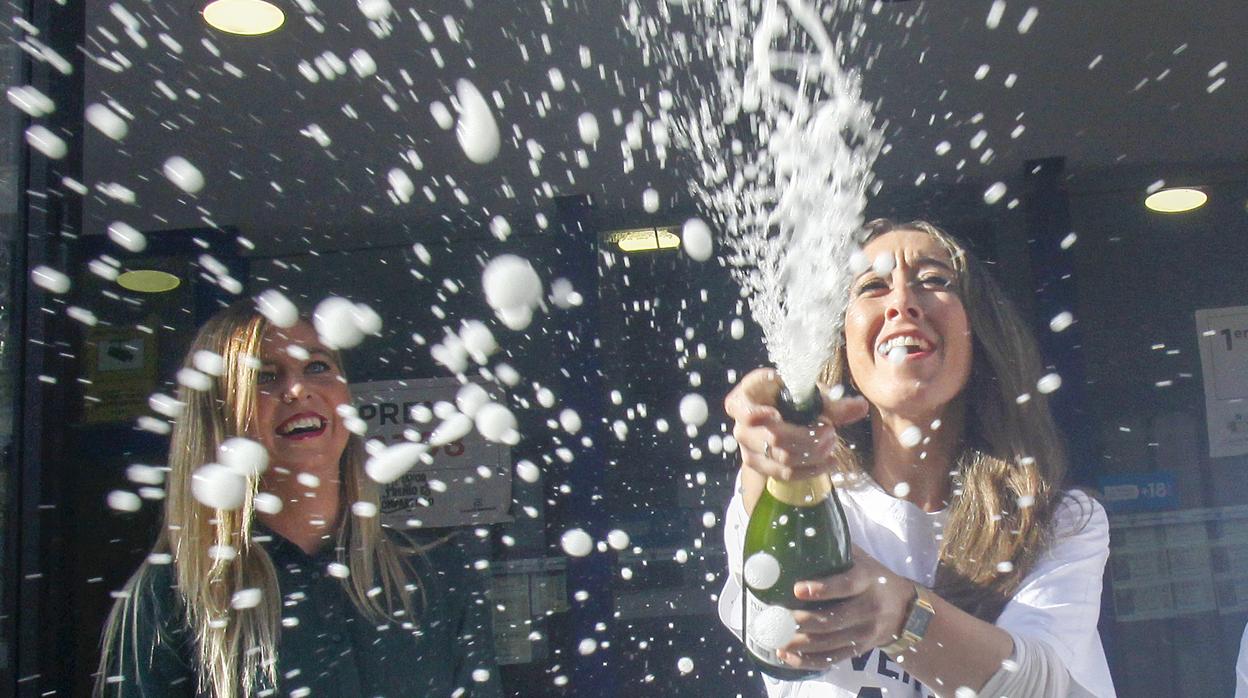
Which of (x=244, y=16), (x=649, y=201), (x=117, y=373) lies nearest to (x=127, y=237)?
(x=117, y=373)

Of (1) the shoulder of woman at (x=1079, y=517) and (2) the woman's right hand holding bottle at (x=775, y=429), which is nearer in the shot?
(2) the woman's right hand holding bottle at (x=775, y=429)

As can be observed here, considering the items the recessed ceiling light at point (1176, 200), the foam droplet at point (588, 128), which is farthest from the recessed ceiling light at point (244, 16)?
the recessed ceiling light at point (1176, 200)

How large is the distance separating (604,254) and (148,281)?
58 centimetres

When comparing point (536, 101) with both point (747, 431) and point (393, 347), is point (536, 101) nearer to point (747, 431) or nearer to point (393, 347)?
point (393, 347)

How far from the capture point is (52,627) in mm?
955

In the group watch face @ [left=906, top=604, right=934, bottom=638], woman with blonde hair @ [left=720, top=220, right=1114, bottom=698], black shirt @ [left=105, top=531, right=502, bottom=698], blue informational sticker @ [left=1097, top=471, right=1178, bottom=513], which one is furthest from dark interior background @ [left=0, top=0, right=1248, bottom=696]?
watch face @ [left=906, top=604, right=934, bottom=638]

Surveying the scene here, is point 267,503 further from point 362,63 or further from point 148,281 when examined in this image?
point 362,63

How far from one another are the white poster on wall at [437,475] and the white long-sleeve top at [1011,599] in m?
0.42

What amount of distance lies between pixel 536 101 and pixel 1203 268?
0.82 metres

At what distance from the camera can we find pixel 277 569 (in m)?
0.86

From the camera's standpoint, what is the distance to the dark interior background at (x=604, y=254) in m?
1.01

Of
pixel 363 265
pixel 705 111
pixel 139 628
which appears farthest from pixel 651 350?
pixel 139 628

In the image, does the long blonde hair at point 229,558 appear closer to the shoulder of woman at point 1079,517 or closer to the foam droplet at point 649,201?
the foam droplet at point 649,201

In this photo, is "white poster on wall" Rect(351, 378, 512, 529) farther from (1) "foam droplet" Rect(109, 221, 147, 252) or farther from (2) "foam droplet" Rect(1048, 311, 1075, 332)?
(2) "foam droplet" Rect(1048, 311, 1075, 332)
